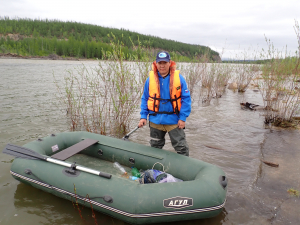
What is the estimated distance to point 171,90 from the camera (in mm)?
3018

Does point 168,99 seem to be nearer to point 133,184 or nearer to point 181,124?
point 181,124

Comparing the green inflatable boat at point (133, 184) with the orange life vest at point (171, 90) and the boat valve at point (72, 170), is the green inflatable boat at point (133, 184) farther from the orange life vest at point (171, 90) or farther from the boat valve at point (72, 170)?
the orange life vest at point (171, 90)

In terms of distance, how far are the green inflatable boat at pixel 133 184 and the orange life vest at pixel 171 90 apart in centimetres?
68

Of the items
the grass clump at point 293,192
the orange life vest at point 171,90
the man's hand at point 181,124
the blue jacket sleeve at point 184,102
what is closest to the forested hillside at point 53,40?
the orange life vest at point 171,90

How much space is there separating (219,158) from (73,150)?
8.70 feet

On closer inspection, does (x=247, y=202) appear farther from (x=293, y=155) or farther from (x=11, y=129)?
(x=11, y=129)

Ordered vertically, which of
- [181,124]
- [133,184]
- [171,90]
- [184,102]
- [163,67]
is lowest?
[133,184]

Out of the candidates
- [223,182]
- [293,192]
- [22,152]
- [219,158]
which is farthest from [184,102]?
[22,152]

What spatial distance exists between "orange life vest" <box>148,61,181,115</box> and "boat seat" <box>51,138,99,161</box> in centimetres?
116

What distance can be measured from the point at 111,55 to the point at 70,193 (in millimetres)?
2834

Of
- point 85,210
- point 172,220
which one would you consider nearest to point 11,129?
point 85,210

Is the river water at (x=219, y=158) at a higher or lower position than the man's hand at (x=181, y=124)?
lower

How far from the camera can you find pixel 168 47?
48.2m

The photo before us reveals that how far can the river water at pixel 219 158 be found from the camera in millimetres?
2549
